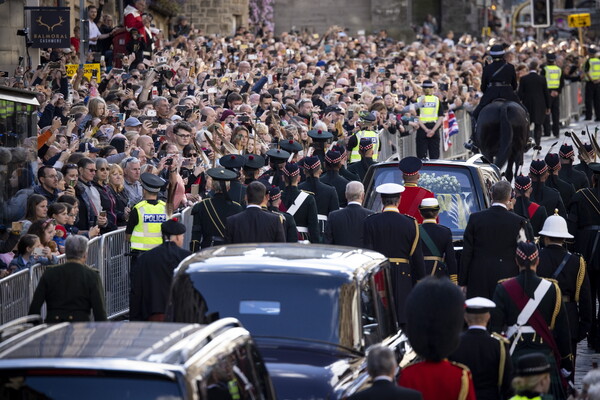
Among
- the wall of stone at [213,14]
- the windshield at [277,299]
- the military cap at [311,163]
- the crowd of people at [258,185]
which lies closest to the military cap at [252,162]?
the crowd of people at [258,185]

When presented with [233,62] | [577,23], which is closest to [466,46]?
[577,23]

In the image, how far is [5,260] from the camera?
12.6m

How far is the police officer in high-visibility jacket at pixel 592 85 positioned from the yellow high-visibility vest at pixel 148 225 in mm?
28900

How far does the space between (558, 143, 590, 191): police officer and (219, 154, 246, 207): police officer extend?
14.6 feet

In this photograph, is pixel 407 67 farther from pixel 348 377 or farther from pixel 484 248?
pixel 348 377

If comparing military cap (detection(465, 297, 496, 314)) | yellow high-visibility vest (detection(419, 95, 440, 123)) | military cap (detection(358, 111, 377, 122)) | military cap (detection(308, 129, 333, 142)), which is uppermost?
yellow high-visibility vest (detection(419, 95, 440, 123))

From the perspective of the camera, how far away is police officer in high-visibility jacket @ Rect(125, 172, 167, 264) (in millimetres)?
13570

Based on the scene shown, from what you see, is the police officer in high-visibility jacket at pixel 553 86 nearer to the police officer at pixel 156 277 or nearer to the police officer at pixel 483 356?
the police officer at pixel 156 277

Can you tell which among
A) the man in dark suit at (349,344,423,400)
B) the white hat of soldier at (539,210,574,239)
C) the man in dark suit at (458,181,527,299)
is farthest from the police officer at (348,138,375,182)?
the man in dark suit at (349,344,423,400)

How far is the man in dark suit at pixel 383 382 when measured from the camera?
7.38 m

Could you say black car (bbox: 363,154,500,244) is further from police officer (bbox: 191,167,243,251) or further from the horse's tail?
the horse's tail

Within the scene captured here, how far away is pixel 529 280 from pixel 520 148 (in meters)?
14.0

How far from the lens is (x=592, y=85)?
135ft

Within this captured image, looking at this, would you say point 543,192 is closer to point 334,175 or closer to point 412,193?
point 334,175
